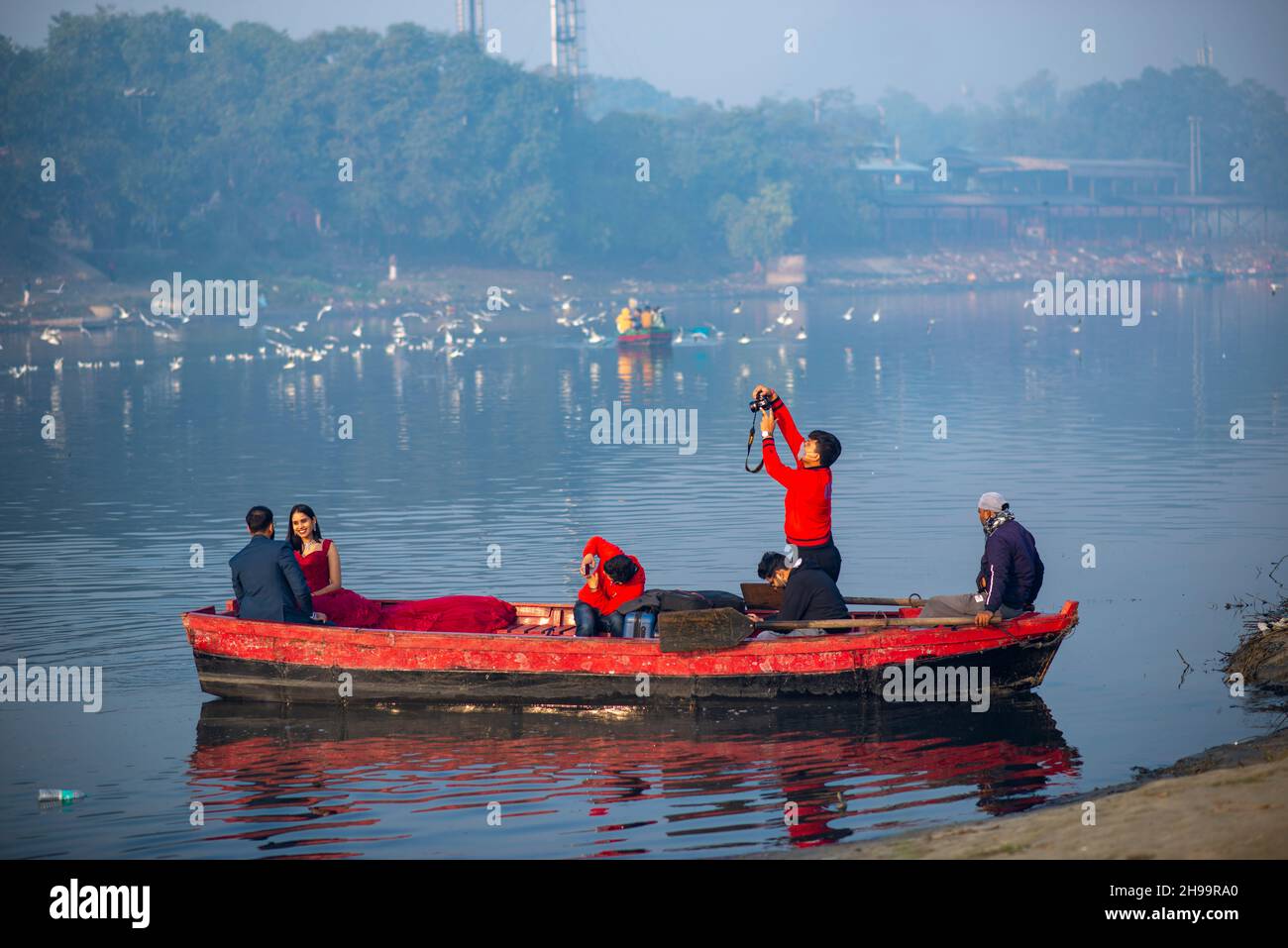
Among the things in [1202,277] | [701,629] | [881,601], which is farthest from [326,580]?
[1202,277]

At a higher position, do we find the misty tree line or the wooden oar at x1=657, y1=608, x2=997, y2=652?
the misty tree line

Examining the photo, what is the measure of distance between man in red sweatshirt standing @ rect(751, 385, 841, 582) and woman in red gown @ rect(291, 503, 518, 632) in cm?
289

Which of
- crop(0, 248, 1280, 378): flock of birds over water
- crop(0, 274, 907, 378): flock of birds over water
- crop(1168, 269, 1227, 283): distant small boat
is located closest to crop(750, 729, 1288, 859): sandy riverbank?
crop(0, 248, 1280, 378): flock of birds over water

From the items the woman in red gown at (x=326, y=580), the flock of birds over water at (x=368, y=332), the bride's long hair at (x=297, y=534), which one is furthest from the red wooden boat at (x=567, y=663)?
the flock of birds over water at (x=368, y=332)

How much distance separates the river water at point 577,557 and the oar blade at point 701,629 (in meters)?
0.74

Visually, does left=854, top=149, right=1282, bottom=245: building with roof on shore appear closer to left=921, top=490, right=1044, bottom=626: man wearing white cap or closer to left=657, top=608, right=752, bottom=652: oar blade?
left=921, top=490, right=1044, bottom=626: man wearing white cap

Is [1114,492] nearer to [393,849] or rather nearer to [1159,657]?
[1159,657]

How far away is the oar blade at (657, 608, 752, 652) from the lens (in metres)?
15.0

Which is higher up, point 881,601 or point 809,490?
point 809,490

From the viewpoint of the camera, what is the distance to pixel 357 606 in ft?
53.7

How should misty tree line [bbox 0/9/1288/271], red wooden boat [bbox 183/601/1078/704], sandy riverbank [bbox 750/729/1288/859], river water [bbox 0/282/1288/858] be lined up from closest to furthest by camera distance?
sandy riverbank [bbox 750/729/1288/859] < river water [bbox 0/282/1288/858] < red wooden boat [bbox 183/601/1078/704] < misty tree line [bbox 0/9/1288/271]

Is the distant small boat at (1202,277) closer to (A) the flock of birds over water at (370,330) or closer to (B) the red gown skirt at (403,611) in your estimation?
(A) the flock of birds over water at (370,330)

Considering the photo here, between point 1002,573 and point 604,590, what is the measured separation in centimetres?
347

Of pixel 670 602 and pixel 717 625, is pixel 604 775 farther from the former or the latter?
pixel 670 602
